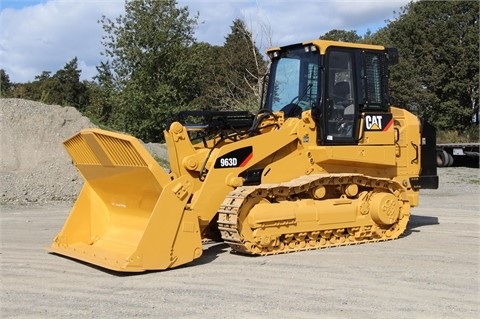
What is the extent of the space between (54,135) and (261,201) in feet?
49.7

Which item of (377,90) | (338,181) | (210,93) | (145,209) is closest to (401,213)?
(338,181)

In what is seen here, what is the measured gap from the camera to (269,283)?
652 centimetres

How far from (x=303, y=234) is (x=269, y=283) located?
1809mm

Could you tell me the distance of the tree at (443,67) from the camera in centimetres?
3797

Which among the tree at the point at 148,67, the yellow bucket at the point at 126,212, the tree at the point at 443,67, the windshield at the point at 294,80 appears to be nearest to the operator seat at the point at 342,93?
the windshield at the point at 294,80

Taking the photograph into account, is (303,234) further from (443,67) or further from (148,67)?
(443,67)

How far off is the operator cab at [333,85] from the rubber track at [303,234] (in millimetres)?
623

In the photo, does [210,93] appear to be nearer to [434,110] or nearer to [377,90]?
[434,110]

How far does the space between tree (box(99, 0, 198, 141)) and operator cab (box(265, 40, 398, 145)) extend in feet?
73.2

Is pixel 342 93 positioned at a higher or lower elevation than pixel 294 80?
lower

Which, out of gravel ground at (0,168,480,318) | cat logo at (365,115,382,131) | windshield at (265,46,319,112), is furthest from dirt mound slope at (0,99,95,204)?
cat logo at (365,115,382,131)

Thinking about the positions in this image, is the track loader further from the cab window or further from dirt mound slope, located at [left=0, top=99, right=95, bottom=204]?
dirt mound slope, located at [left=0, top=99, right=95, bottom=204]

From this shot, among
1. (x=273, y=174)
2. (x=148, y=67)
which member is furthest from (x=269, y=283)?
(x=148, y=67)

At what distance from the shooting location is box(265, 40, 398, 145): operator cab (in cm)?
874
